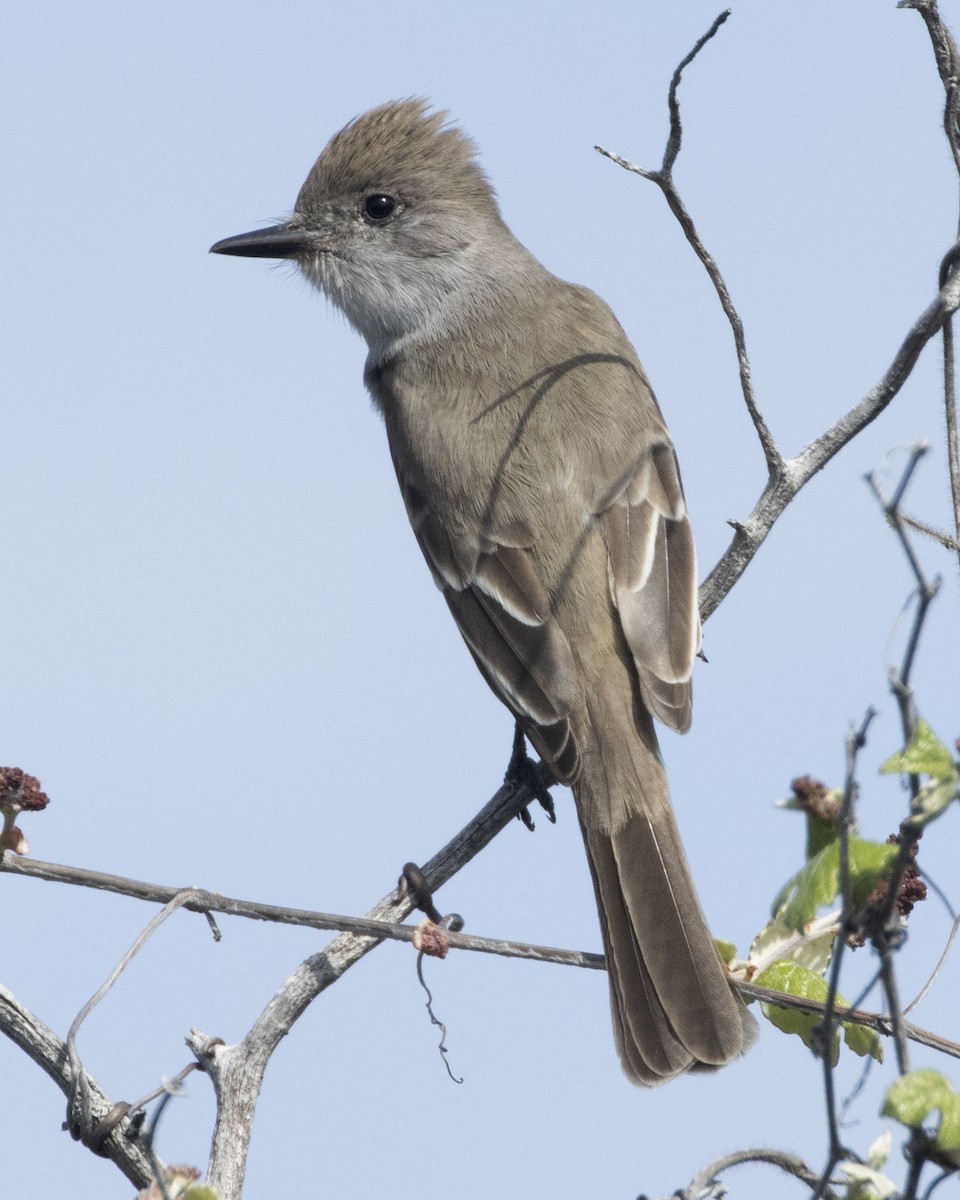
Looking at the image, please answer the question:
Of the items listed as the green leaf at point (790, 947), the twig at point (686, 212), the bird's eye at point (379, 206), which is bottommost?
the green leaf at point (790, 947)

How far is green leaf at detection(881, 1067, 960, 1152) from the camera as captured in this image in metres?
1.87

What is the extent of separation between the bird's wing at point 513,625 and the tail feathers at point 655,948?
218 millimetres

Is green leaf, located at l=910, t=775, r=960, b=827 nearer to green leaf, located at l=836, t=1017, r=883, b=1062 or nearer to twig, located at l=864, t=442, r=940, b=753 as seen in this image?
twig, located at l=864, t=442, r=940, b=753

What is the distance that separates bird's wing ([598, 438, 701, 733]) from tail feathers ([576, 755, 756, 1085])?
25 centimetres

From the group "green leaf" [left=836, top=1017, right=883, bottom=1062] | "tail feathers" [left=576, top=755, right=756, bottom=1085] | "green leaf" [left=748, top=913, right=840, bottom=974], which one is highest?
"tail feathers" [left=576, top=755, right=756, bottom=1085]

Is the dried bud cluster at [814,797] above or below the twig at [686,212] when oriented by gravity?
below

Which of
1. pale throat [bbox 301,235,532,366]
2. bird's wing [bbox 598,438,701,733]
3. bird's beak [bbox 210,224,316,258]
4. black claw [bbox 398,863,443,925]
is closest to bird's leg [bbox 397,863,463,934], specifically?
black claw [bbox 398,863,443,925]

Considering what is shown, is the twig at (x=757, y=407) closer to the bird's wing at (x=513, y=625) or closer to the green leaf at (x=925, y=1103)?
the bird's wing at (x=513, y=625)

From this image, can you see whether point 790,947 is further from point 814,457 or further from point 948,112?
point 948,112

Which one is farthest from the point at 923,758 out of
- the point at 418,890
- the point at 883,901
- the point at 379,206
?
the point at 379,206

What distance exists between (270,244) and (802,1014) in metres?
4.50

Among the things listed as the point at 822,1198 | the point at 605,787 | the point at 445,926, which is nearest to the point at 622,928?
the point at 605,787

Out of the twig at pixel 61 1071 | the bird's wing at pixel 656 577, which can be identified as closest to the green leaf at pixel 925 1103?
the twig at pixel 61 1071

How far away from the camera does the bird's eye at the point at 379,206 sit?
6461 mm
